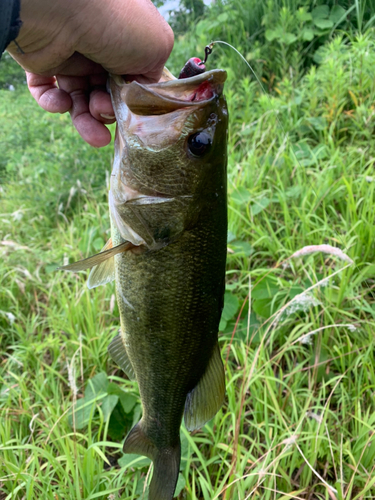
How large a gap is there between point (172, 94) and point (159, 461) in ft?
4.64

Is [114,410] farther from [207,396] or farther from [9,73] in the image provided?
[9,73]

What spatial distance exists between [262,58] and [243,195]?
8.91ft

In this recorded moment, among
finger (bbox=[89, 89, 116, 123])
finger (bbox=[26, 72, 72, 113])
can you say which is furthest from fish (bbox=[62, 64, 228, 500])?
finger (bbox=[26, 72, 72, 113])

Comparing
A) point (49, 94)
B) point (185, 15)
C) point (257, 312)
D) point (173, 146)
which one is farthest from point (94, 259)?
point (185, 15)

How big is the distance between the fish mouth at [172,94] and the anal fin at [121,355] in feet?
3.12

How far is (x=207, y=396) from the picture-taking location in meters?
1.46

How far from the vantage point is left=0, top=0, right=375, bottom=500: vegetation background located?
179cm

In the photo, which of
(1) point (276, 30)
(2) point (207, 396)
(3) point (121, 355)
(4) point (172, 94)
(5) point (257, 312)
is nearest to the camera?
(4) point (172, 94)

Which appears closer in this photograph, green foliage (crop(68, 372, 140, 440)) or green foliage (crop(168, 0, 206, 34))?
green foliage (crop(68, 372, 140, 440))

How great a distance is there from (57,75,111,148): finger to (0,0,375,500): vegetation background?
2.83 feet

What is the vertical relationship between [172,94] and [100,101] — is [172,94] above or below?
below

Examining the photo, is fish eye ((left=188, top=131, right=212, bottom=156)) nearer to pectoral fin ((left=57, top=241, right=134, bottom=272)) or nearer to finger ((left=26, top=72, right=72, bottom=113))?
pectoral fin ((left=57, top=241, right=134, bottom=272))

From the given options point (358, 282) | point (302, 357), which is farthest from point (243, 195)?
point (302, 357)

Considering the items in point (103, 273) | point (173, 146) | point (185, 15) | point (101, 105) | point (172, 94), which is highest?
point (185, 15)
